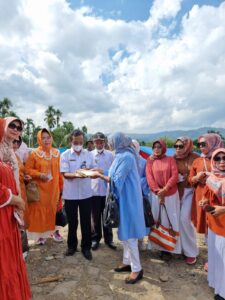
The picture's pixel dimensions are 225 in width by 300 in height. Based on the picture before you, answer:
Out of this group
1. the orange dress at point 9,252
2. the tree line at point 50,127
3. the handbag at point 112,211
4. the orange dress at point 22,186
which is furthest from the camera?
the tree line at point 50,127

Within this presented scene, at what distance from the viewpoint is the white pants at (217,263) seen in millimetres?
2943

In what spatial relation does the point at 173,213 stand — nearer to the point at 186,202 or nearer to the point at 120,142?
the point at 186,202

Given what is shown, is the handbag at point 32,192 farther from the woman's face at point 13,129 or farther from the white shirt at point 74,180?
the woman's face at point 13,129

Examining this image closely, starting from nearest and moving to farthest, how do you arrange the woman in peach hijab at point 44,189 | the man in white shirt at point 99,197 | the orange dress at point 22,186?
the orange dress at point 22,186 → the woman in peach hijab at point 44,189 → the man in white shirt at point 99,197

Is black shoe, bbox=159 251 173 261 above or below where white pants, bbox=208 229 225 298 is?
below

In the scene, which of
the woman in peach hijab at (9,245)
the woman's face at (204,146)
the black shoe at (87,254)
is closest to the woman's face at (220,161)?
the woman's face at (204,146)

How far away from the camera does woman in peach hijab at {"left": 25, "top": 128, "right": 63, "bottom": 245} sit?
424cm

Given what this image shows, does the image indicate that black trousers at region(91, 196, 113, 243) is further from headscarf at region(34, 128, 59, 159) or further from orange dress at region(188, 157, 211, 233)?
orange dress at region(188, 157, 211, 233)

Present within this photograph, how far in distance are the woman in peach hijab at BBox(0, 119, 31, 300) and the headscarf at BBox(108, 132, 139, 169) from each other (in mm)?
1474

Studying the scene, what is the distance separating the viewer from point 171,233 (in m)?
4.00

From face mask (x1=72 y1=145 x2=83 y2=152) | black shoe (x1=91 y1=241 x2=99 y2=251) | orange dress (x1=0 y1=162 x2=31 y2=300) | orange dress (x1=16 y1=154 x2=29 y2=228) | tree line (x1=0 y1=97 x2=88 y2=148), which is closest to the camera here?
orange dress (x1=0 y1=162 x2=31 y2=300)

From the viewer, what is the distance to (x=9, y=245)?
7.09 feet

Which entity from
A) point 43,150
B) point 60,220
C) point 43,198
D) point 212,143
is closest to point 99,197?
point 60,220

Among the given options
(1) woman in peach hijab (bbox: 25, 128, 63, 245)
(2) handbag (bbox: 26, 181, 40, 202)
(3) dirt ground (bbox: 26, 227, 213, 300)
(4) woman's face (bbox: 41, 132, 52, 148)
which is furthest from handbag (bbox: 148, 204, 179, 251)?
(4) woman's face (bbox: 41, 132, 52, 148)
